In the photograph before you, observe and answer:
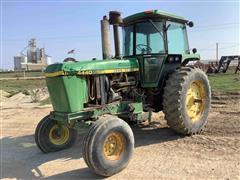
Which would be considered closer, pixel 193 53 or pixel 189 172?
pixel 189 172

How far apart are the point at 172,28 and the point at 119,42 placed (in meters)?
1.31

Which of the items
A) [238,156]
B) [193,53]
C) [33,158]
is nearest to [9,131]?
[33,158]

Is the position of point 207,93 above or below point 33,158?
above

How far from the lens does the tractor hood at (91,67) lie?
6.11 metres

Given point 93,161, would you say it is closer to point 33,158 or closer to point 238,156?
point 33,158

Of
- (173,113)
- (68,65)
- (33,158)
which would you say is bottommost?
(33,158)

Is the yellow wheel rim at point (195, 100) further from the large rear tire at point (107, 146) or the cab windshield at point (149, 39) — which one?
the large rear tire at point (107, 146)

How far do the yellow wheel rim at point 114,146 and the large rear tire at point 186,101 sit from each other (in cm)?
159

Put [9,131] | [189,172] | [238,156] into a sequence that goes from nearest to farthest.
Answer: [189,172] < [238,156] < [9,131]

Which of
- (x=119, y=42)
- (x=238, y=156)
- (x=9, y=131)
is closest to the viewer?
(x=238, y=156)

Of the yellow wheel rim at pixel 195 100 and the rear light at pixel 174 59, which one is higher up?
the rear light at pixel 174 59

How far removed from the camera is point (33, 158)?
6906 millimetres

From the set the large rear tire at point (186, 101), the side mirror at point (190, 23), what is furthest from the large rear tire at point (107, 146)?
the side mirror at point (190, 23)

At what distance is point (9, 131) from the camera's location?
957 centimetres
